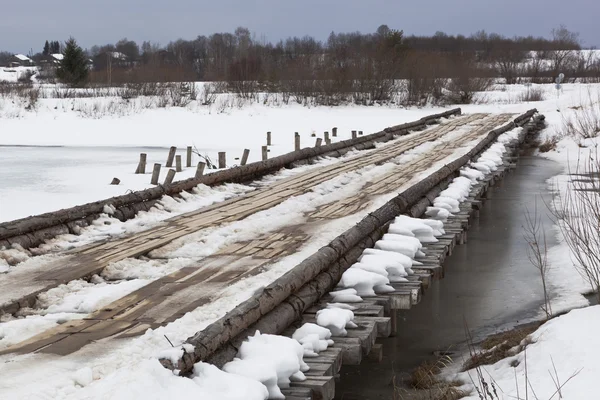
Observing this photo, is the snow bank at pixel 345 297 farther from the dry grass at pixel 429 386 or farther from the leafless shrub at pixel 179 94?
the leafless shrub at pixel 179 94

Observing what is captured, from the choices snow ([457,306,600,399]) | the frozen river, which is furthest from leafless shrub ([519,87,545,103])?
snow ([457,306,600,399])

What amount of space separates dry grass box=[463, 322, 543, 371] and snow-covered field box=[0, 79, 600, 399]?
16 cm

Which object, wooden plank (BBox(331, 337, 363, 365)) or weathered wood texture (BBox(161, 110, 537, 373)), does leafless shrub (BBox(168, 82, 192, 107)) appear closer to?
weathered wood texture (BBox(161, 110, 537, 373))

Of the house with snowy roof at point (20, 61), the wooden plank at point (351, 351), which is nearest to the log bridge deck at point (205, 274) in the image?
the wooden plank at point (351, 351)

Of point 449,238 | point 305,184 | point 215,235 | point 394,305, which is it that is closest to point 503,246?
point 305,184

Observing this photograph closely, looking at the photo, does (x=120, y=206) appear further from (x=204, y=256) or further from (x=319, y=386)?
(x=319, y=386)

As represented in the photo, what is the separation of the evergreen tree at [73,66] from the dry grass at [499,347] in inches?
2084

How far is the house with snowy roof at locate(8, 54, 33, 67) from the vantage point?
6105 inches

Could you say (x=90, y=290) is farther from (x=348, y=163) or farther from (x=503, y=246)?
(x=348, y=163)

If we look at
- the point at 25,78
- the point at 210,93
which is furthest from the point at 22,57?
the point at 210,93

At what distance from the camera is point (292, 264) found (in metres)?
7.50

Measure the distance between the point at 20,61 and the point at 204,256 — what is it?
6339 inches

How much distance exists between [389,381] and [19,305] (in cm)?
311

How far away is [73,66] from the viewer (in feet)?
192
